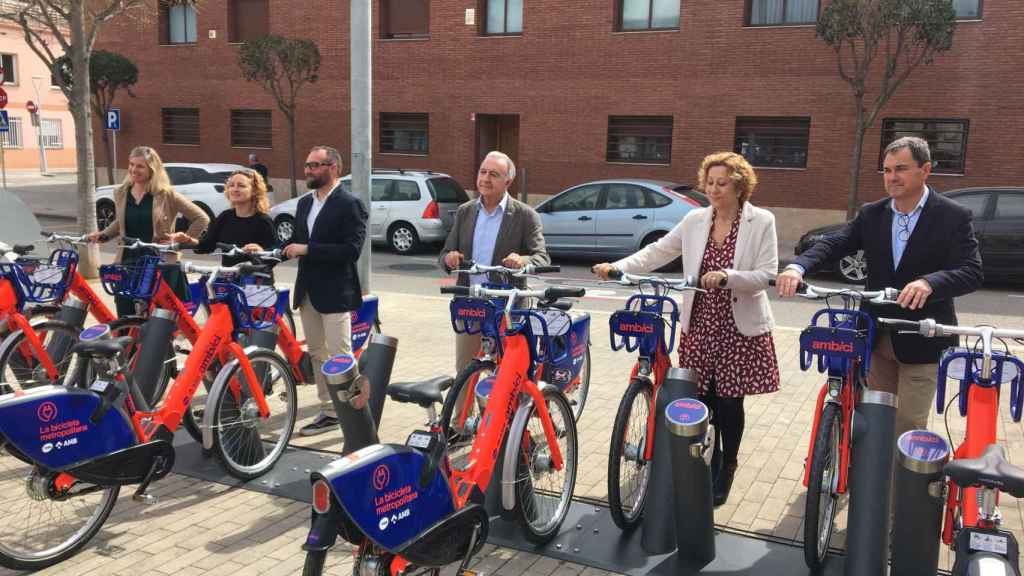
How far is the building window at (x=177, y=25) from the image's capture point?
→ 90.7ft

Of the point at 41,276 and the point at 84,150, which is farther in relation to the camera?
the point at 84,150

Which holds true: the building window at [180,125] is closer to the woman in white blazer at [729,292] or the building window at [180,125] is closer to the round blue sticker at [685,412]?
the woman in white blazer at [729,292]

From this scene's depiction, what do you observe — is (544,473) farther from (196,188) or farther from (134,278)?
(196,188)

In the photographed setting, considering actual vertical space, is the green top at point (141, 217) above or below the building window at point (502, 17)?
below

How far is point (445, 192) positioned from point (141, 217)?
35.5ft

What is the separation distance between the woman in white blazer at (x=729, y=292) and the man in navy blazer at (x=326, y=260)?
191 cm

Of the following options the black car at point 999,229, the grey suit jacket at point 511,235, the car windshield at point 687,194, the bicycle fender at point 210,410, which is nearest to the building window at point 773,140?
the car windshield at point 687,194

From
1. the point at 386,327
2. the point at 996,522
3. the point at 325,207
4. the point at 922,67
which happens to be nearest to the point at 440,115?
the point at 922,67

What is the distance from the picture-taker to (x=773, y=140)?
65.6 ft

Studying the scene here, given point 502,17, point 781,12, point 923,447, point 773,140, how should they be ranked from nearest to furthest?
point 923,447
point 781,12
point 773,140
point 502,17

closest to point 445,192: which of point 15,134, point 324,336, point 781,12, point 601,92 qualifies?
point 601,92

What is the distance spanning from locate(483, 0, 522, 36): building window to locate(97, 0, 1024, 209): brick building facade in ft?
0.12

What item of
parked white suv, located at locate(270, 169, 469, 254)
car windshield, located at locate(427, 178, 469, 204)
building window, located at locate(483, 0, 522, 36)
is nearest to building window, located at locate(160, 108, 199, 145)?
building window, located at locate(483, 0, 522, 36)

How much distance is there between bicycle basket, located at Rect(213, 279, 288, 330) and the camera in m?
4.86
